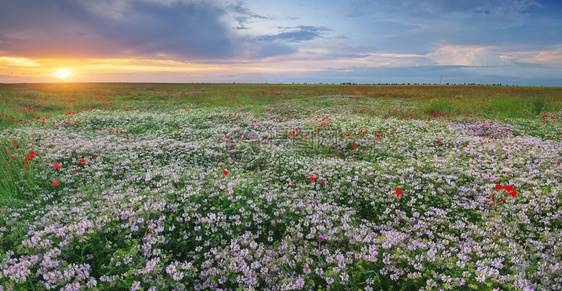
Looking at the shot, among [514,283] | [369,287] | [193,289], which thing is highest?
[514,283]

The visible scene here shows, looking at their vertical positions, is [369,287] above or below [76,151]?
below

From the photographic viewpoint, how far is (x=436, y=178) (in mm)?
6129

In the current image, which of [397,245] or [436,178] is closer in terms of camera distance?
[397,245]

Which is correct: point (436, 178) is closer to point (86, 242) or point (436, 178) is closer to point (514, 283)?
point (514, 283)

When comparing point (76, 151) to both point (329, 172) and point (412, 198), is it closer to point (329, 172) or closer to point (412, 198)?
point (329, 172)

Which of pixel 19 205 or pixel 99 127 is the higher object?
pixel 99 127

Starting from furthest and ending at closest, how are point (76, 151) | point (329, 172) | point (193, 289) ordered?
point (76, 151)
point (329, 172)
point (193, 289)

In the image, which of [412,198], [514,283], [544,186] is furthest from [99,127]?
[544,186]

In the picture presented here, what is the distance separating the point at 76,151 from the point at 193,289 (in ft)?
22.6

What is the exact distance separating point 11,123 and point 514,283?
23109 millimetres

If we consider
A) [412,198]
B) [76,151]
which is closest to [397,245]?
[412,198]

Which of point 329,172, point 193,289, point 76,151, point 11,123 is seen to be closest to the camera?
point 193,289

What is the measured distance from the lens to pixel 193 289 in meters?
3.37

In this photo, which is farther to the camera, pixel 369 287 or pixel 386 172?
pixel 386 172
